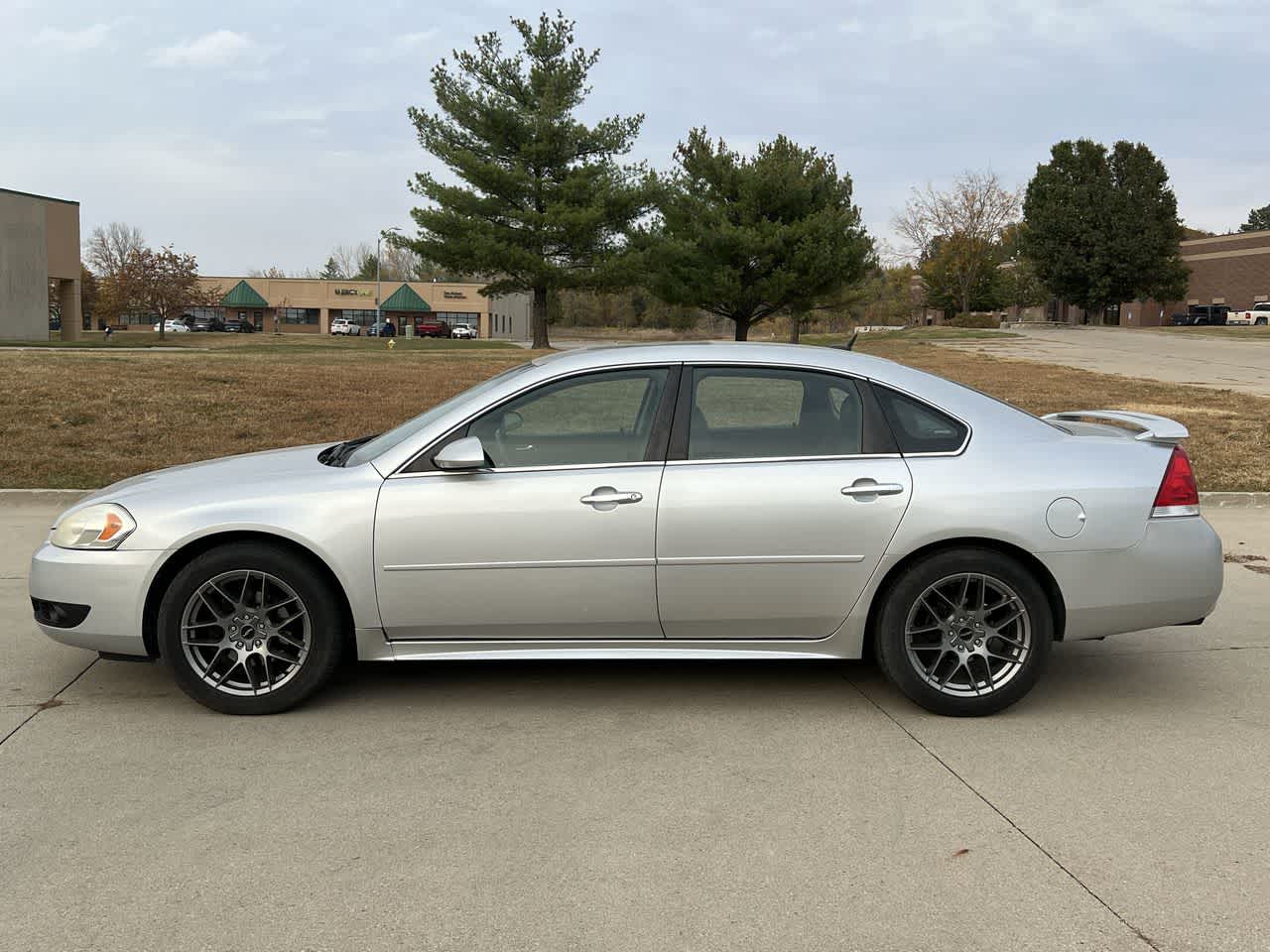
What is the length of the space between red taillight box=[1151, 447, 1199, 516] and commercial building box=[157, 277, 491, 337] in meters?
93.6

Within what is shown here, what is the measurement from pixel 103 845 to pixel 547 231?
41193 mm

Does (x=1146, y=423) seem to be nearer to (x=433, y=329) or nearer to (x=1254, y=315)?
(x=1254, y=315)

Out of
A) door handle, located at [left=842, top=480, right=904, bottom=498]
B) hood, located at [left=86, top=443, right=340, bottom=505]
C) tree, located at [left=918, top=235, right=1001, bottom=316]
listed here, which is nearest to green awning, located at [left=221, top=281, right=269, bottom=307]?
tree, located at [left=918, top=235, right=1001, bottom=316]

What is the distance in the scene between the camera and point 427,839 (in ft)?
11.4

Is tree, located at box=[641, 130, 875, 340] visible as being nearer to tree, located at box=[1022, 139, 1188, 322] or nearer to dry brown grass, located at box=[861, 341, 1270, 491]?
dry brown grass, located at box=[861, 341, 1270, 491]

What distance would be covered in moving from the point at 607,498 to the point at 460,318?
95683 mm

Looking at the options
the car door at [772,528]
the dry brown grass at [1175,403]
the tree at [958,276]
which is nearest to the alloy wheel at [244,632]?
the car door at [772,528]

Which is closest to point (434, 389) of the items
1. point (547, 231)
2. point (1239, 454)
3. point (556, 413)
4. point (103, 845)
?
point (1239, 454)

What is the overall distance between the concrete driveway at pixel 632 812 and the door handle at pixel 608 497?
92cm

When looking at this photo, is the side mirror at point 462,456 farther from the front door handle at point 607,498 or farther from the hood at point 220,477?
the hood at point 220,477

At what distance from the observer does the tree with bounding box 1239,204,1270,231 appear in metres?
135

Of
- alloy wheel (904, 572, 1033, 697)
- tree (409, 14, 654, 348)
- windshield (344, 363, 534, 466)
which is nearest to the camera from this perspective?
alloy wheel (904, 572, 1033, 697)

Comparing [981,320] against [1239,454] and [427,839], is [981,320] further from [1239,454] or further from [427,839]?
[427,839]

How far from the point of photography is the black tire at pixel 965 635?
4539mm
